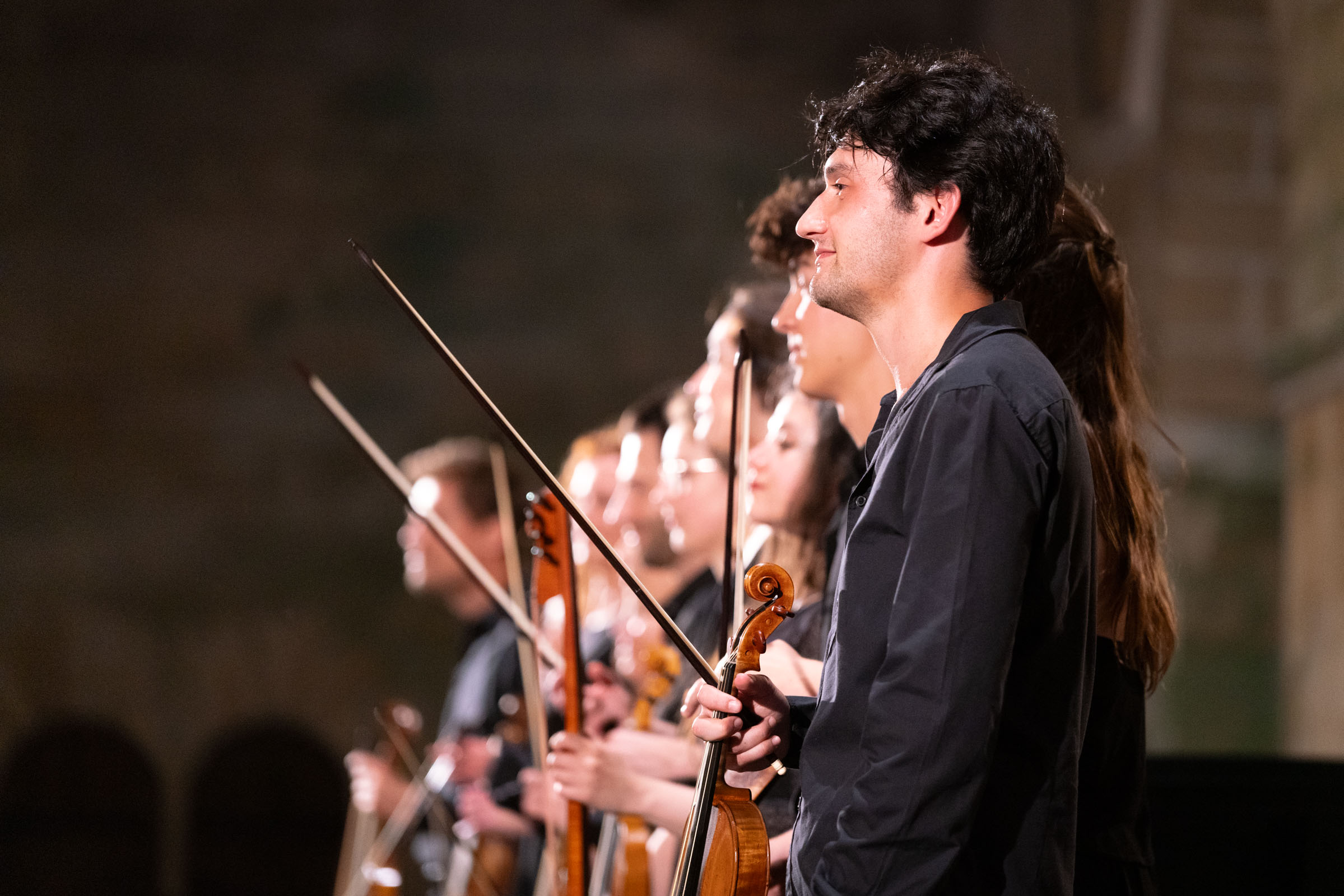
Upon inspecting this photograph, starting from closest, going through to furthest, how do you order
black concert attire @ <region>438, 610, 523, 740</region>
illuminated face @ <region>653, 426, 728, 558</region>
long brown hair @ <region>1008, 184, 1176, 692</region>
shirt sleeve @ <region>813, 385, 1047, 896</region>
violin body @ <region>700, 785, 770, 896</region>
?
1. shirt sleeve @ <region>813, 385, 1047, 896</region>
2. violin body @ <region>700, 785, 770, 896</region>
3. long brown hair @ <region>1008, 184, 1176, 692</region>
4. illuminated face @ <region>653, 426, 728, 558</region>
5. black concert attire @ <region>438, 610, 523, 740</region>

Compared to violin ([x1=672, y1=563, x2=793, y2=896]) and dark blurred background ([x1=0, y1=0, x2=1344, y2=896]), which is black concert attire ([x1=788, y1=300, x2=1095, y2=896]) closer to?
violin ([x1=672, y1=563, x2=793, y2=896])

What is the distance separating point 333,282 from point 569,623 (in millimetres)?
5308

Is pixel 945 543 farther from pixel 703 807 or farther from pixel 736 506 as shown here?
pixel 736 506

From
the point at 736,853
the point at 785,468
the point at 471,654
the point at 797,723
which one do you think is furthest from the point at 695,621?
the point at 471,654

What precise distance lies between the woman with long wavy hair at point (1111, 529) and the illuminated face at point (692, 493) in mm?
1033

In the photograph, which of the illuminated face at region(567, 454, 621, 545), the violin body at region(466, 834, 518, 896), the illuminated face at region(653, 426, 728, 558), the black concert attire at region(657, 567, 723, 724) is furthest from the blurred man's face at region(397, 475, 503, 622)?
the illuminated face at region(653, 426, 728, 558)

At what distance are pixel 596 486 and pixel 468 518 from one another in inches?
22.0

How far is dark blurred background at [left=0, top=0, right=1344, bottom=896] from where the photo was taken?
556cm

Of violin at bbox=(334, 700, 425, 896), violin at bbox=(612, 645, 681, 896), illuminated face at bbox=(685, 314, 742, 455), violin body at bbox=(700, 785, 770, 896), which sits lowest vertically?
violin at bbox=(334, 700, 425, 896)

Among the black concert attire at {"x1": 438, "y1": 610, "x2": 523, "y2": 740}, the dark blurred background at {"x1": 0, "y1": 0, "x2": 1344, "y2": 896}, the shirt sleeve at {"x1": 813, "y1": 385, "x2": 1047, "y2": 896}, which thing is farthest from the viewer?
the dark blurred background at {"x1": 0, "y1": 0, "x2": 1344, "y2": 896}

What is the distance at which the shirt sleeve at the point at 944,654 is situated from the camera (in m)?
1.20

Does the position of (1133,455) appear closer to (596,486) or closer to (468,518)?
(596,486)

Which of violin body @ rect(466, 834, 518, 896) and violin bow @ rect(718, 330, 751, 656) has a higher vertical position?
violin bow @ rect(718, 330, 751, 656)

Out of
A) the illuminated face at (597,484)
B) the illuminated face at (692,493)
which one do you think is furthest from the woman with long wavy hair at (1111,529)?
the illuminated face at (597,484)
